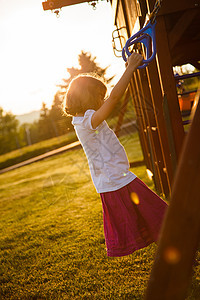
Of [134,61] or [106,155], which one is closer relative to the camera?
[134,61]

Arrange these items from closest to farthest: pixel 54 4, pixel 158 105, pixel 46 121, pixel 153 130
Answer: pixel 158 105 < pixel 54 4 < pixel 153 130 < pixel 46 121

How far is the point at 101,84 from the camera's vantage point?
84.1 inches

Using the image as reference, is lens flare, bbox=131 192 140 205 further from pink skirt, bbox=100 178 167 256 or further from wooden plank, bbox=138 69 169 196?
wooden plank, bbox=138 69 169 196

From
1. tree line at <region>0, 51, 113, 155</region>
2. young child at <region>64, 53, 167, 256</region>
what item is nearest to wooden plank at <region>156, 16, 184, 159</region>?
young child at <region>64, 53, 167, 256</region>

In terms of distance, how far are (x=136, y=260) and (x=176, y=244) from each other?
2061 millimetres

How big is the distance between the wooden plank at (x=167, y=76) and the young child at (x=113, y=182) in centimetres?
101

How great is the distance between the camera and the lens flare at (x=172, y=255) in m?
0.99

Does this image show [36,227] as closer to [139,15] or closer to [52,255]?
[52,255]

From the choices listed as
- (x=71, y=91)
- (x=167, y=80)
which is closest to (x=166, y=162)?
Result: (x=167, y=80)

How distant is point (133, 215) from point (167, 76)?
58.9 inches

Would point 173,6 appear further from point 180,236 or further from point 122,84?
point 180,236

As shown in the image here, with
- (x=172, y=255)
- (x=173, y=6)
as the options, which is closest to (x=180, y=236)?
(x=172, y=255)

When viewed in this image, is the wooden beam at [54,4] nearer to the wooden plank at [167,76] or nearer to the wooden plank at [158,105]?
the wooden plank at [158,105]

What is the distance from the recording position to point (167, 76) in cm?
292
